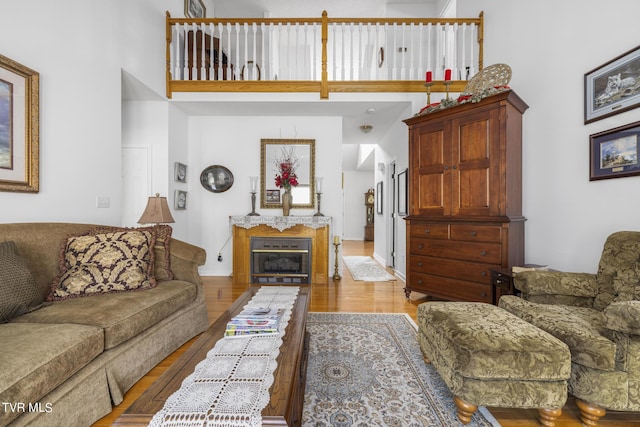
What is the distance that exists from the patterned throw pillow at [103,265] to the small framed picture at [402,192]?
349cm

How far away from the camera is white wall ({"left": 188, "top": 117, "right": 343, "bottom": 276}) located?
14.7 ft

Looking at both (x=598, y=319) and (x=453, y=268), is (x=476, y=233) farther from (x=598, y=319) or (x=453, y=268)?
(x=598, y=319)

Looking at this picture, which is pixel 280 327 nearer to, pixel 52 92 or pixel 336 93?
pixel 52 92

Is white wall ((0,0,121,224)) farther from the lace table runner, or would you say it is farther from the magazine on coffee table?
the lace table runner

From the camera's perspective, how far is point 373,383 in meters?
1.74

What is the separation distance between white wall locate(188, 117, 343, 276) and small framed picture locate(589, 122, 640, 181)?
291 centimetres

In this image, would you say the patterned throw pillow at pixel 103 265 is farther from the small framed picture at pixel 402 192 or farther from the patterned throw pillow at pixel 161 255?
the small framed picture at pixel 402 192

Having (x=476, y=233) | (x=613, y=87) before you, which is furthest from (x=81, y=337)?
(x=613, y=87)

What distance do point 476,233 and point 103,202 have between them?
362 centimetres

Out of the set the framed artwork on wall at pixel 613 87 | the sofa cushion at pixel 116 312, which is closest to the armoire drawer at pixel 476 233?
the framed artwork on wall at pixel 613 87

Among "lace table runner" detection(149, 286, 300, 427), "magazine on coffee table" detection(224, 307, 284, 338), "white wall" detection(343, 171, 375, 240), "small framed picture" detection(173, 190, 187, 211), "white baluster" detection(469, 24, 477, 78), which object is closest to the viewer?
"lace table runner" detection(149, 286, 300, 427)

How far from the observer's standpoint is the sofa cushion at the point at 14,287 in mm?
1478

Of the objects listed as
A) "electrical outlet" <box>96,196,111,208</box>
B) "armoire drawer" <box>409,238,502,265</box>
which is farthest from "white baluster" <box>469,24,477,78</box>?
"electrical outlet" <box>96,196,111,208</box>

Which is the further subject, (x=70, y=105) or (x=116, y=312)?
(x=70, y=105)
